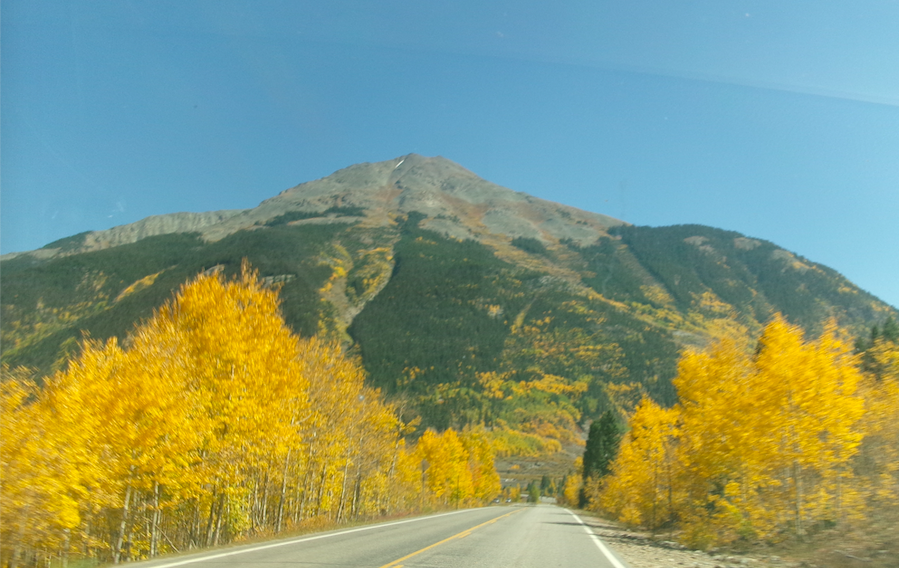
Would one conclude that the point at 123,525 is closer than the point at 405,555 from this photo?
No

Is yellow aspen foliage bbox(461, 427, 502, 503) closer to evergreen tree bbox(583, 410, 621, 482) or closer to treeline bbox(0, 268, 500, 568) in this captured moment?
evergreen tree bbox(583, 410, 621, 482)

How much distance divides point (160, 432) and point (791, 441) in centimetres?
1895

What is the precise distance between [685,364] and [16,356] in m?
204

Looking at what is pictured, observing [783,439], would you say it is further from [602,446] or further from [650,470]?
[602,446]

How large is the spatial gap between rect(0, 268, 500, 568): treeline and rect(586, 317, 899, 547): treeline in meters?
15.0

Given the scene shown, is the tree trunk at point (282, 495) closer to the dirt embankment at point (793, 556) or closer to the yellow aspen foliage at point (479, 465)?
the dirt embankment at point (793, 556)

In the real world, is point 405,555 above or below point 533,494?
above

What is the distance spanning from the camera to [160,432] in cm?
1667

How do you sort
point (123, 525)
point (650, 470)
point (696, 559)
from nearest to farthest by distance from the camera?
point (696, 559) → point (123, 525) → point (650, 470)

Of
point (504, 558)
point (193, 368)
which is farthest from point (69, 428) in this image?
point (504, 558)

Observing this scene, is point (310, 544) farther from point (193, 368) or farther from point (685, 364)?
point (685, 364)

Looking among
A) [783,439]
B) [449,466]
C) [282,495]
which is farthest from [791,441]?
[449,466]

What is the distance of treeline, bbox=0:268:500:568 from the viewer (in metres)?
12.5

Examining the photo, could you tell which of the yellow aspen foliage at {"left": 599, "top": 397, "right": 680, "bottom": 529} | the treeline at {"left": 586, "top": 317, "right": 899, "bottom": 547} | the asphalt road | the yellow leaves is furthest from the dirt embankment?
the yellow leaves
